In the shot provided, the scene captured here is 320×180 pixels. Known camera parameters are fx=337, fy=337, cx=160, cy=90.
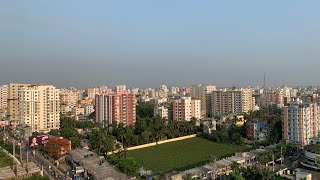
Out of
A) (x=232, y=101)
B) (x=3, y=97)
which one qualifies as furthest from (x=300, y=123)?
(x=3, y=97)

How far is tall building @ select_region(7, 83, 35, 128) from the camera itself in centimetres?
2322

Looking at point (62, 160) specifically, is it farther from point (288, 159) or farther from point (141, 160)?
point (288, 159)

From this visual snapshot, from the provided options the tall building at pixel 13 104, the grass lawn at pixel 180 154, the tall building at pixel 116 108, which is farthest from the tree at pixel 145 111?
the grass lawn at pixel 180 154

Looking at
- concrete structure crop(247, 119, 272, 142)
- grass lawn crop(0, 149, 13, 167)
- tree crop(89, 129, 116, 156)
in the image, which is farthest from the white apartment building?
grass lawn crop(0, 149, 13, 167)

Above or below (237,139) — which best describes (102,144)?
above

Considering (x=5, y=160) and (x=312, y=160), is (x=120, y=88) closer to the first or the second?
(x=5, y=160)

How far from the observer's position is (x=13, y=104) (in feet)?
79.3

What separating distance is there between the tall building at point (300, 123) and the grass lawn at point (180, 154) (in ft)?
8.05

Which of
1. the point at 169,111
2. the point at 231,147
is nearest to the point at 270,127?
the point at 231,147

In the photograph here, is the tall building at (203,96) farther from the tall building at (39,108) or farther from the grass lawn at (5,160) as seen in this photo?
the grass lawn at (5,160)

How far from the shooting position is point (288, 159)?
14320mm

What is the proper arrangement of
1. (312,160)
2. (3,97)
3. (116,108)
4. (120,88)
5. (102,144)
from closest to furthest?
(312,160), (102,144), (116,108), (3,97), (120,88)

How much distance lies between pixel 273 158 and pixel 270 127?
7139 mm

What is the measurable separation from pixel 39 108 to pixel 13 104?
302cm
